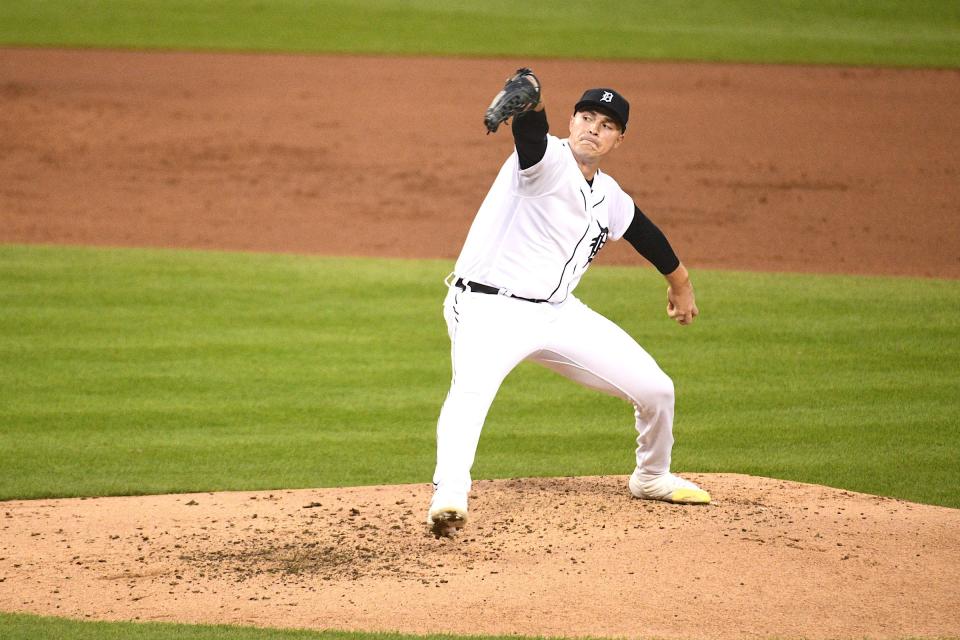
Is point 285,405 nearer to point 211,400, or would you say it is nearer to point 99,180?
point 211,400

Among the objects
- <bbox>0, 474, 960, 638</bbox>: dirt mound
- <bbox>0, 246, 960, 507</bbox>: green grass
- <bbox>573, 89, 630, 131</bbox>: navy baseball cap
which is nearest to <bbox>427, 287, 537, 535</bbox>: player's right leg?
<bbox>0, 474, 960, 638</bbox>: dirt mound

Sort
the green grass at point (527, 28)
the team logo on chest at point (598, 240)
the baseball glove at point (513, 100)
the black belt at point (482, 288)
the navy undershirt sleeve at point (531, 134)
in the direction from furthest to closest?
the green grass at point (527, 28) < the team logo on chest at point (598, 240) < the black belt at point (482, 288) < the navy undershirt sleeve at point (531, 134) < the baseball glove at point (513, 100)

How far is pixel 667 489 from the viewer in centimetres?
589

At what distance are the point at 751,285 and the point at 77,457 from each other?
6289 mm

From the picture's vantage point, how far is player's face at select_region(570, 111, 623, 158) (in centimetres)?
516

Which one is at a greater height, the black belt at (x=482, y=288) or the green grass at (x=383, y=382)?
the black belt at (x=482, y=288)

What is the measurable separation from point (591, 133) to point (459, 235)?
8.10m

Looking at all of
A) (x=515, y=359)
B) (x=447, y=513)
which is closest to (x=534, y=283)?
(x=515, y=359)

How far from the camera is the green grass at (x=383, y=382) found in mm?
7082

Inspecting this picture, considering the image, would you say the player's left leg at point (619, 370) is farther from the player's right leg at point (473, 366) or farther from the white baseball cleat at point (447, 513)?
the white baseball cleat at point (447, 513)

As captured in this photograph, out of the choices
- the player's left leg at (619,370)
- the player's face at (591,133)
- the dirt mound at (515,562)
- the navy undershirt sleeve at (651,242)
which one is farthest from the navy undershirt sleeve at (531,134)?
the dirt mound at (515,562)

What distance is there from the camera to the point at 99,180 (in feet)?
49.3

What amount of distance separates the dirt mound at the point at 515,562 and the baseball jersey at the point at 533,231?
3.82 ft

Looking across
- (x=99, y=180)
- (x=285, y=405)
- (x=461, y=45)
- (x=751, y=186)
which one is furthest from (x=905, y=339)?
(x=461, y=45)
